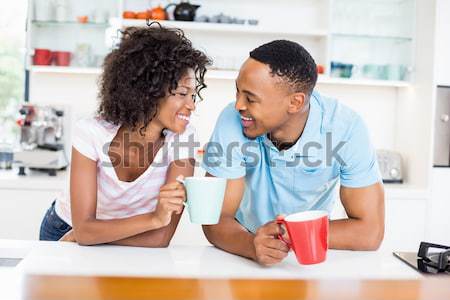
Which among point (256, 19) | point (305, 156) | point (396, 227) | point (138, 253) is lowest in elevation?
point (396, 227)

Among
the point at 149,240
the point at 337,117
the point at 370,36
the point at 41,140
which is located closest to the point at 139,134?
the point at 149,240

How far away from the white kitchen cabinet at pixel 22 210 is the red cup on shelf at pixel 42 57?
2.64ft

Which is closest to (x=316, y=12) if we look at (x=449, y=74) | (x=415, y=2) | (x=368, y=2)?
(x=368, y=2)

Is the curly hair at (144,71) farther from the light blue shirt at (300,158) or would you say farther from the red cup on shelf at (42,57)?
the red cup on shelf at (42,57)

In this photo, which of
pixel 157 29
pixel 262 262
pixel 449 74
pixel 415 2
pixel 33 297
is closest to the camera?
pixel 33 297

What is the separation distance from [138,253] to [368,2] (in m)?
2.79

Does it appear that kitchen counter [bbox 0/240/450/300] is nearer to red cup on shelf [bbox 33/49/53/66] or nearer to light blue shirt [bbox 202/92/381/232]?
light blue shirt [bbox 202/92/381/232]

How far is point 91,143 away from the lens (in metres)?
1.51

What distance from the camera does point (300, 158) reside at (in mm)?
1581

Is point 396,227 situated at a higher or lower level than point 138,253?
lower

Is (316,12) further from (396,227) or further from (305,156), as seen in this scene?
(305,156)

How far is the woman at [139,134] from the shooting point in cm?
149

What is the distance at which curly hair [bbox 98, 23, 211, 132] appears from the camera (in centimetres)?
155

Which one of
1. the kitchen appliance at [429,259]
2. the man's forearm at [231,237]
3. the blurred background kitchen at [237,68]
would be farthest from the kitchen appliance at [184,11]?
the kitchen appliance at [429,259]
